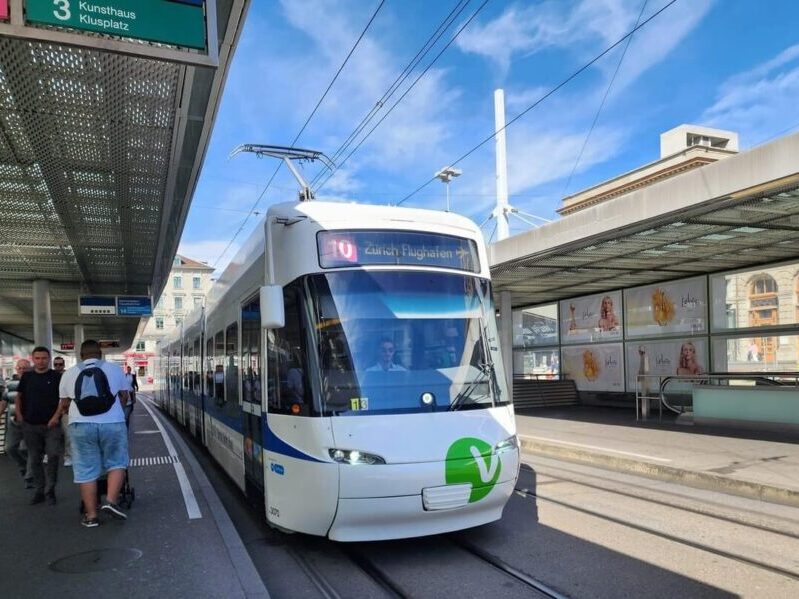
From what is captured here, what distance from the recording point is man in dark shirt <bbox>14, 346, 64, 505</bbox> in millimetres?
7246

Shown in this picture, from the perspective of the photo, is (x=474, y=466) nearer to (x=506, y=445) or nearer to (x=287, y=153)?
(x=506, y=445)

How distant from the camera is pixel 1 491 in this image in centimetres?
804

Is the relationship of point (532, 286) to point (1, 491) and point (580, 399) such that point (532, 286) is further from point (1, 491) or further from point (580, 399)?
point (1, 491)

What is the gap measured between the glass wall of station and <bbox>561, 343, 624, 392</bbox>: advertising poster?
0.10ft

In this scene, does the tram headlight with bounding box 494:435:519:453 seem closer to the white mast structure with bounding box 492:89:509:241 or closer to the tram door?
the tram door

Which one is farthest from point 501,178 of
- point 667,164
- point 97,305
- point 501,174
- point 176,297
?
point 176,297

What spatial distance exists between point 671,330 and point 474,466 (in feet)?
46.7

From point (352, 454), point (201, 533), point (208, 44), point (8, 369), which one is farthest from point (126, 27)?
point (8, 369)

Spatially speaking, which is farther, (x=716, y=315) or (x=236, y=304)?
(x=716, y=315)

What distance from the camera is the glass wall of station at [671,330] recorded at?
14.9 m

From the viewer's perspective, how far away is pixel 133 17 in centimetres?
455


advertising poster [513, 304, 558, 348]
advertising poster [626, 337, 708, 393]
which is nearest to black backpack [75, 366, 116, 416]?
advertising poster [626, 337, 708, 393]

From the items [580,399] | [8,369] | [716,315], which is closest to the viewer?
[716,315]

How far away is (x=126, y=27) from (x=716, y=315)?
51.6 feet
